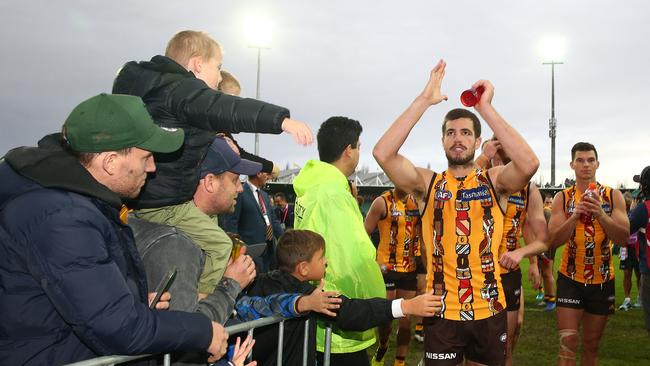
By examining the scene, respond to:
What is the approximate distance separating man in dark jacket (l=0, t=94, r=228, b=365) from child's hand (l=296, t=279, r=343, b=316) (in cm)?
91

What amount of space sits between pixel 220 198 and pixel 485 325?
2.49 metres

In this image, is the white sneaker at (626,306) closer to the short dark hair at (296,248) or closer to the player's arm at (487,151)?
the player's arm at (487,151)

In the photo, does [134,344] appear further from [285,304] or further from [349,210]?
[349,210]

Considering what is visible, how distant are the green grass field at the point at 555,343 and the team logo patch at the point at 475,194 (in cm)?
342

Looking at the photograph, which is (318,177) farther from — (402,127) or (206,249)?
(206,249)

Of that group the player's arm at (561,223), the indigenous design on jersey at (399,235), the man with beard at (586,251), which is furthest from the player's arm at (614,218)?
the indigenous design on jersey at (399,235)

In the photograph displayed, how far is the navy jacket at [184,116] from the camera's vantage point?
8.46 ft

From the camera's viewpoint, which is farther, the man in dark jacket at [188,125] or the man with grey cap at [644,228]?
the man with grey cap at [644,228]

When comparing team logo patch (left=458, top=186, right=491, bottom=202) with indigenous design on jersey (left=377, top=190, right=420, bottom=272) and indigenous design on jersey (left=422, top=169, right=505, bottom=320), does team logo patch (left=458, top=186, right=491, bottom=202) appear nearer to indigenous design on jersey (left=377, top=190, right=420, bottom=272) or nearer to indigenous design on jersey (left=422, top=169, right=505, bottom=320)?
indigenous design on jersey (left=422, top=169, right=505, bottom=320)

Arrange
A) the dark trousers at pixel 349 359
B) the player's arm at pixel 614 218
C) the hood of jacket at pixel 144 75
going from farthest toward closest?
the player's arm at pixel 614 218 → the dark trousers at pixel 349 359 → the hood of jacket at pixel 144 75

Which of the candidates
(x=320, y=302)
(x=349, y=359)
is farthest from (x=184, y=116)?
(x=349, y=359)

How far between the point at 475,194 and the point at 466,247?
0.43 metres

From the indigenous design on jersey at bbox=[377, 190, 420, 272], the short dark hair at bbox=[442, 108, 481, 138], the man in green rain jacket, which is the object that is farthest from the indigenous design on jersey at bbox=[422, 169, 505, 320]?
the indigenous design on jersey at bbox=[377, 190, 420, 272]

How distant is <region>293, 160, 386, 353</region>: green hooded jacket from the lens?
3.66 m
